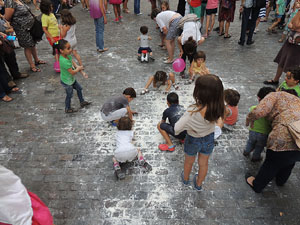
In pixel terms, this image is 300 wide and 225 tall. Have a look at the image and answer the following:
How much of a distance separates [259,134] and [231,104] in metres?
0.87

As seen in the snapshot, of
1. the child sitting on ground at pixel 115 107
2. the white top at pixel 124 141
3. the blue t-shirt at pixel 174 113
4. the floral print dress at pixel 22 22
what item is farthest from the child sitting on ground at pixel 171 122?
the floral print dress at pixel 22 22

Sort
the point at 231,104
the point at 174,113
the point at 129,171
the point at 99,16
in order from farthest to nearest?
1. the point at 99,16
2. the point at 231,104
3. the point at 174,113
4. the point at 129,171

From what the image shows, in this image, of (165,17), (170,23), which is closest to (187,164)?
(170,23)

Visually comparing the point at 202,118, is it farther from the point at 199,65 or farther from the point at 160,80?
the point at 199,65

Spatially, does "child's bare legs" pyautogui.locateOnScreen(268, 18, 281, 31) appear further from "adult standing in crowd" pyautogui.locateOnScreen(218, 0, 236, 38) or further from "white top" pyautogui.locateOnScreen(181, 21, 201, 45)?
"white top" pyautogui.locateOnScreen(181, 21, 201, 45)

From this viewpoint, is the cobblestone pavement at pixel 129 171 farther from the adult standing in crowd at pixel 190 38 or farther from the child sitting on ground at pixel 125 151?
the adult standing in crowd at pixel 190 38

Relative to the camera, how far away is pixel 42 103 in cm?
543

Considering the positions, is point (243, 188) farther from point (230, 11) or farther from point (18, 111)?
point (230, 11)

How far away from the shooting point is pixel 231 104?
422 centimetres

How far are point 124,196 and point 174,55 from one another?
511 centimetres

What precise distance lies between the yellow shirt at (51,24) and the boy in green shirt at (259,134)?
521 centimetres

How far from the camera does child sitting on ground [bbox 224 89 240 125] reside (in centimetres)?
411

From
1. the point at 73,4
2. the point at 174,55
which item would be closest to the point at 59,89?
the point at 174,55

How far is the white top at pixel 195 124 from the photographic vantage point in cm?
258
